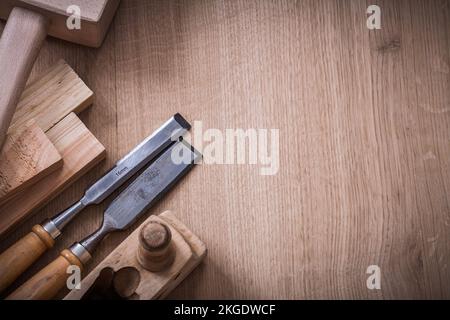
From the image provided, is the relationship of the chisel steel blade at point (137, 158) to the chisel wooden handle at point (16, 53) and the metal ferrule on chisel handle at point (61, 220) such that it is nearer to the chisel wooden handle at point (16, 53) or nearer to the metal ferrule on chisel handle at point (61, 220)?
the metal ferrule on chisel handle at point (61, 220)

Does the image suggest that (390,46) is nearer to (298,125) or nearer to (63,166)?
(298,125)

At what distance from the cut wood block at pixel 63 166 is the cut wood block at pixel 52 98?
2 cm

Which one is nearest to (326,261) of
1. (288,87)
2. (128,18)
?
(288,87)

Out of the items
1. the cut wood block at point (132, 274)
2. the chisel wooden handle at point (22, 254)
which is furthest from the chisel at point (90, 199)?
the cut wood block at point (132, 274)

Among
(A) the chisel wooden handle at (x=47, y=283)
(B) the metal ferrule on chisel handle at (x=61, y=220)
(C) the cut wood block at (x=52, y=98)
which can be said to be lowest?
(A) the chisel wooden handle at (x=47, y=283)

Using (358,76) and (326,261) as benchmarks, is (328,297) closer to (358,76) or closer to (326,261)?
(326,261)

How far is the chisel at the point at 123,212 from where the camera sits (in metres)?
0.72

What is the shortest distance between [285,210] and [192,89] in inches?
10.6

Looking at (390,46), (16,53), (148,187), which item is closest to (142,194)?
(148,187)

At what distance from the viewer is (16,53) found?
0.76 m

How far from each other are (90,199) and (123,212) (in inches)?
2.3

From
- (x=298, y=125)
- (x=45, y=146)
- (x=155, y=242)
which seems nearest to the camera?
(x=155, y=242)

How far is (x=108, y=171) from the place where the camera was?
81 cm
